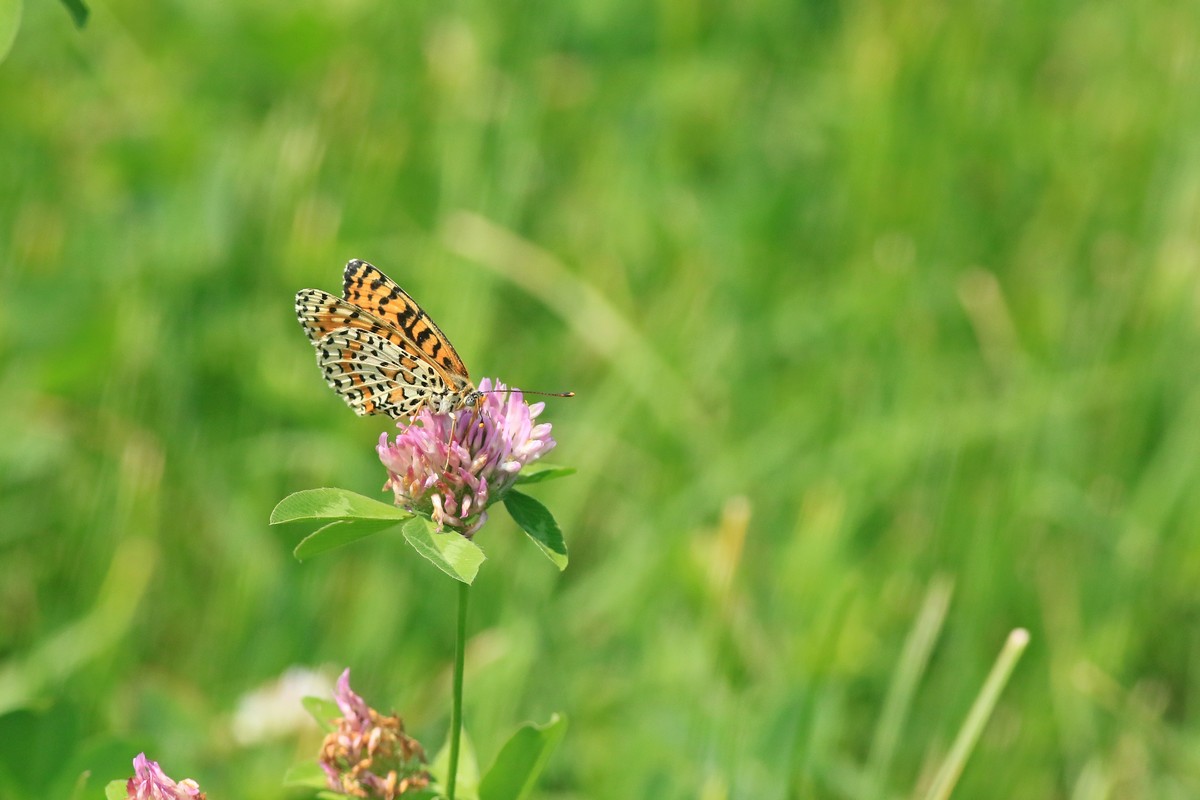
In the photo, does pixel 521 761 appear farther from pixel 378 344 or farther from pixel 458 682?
pixel 378 344

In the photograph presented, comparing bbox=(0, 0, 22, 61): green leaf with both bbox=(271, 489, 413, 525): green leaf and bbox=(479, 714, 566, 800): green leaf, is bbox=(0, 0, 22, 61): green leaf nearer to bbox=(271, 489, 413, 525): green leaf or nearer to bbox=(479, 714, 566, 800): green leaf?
bbox=(271, 489, 413, 525): green leaf

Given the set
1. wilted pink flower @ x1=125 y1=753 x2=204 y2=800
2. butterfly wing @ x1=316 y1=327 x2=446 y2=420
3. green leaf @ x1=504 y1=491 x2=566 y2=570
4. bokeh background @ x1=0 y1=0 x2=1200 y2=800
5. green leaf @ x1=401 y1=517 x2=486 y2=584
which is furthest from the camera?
bokeh background @ x1=0 y1=0 x2=1200 y2=800

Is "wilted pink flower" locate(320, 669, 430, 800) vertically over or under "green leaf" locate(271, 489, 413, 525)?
under

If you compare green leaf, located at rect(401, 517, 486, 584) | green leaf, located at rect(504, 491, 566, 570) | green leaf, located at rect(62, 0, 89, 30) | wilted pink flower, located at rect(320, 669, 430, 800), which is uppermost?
green leaf, located at rect(62, 0, 89, 30)

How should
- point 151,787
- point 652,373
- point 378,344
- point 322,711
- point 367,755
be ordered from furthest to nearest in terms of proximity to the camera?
point 652,373
point 378,344
point 322,711
point 367,755
point 151,787

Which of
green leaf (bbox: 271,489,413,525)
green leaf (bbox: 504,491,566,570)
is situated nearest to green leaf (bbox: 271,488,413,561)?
green leaf (bbox: 271,489,413,525)

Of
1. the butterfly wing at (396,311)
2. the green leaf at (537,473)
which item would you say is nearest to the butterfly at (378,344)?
the butterfly wing at (396,311)

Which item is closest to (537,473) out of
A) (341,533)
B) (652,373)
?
(341,533)
